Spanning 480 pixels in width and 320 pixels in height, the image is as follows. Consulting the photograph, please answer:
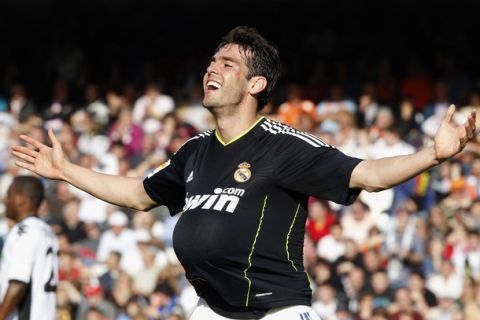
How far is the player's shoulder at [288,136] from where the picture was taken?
5527 millimetres

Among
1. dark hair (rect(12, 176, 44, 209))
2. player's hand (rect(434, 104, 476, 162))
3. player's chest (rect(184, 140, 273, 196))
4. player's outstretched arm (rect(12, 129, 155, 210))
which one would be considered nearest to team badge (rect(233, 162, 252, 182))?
player's chest (rect(184, 140, 273, 196))

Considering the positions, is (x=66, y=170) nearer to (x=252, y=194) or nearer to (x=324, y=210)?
(x=252, y=194)

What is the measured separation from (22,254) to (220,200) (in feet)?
8.09

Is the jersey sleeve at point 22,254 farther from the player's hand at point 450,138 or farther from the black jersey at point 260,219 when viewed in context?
the player's hand at point 450,138

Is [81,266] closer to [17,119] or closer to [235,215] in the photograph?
[17,119]

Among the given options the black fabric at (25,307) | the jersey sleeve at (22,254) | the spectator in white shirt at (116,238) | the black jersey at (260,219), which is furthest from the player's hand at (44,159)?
the spectator in white shirt at (116,238)

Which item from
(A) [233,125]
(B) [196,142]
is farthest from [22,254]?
(A) [233,125]

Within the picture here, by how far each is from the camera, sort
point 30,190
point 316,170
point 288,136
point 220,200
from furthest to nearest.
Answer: point 30,190 → point 288,136 → point 220,200 → point 316,170

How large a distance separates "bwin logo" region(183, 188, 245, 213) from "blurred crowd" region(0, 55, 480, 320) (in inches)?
235

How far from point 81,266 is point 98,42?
22.7 ft

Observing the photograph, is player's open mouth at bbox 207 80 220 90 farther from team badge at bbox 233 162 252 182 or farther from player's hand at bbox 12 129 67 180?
player's hand at bbox 12 129 67 180

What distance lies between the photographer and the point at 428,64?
15.7 m

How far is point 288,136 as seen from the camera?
5.62 meters

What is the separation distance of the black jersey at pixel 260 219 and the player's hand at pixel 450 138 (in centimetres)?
52
